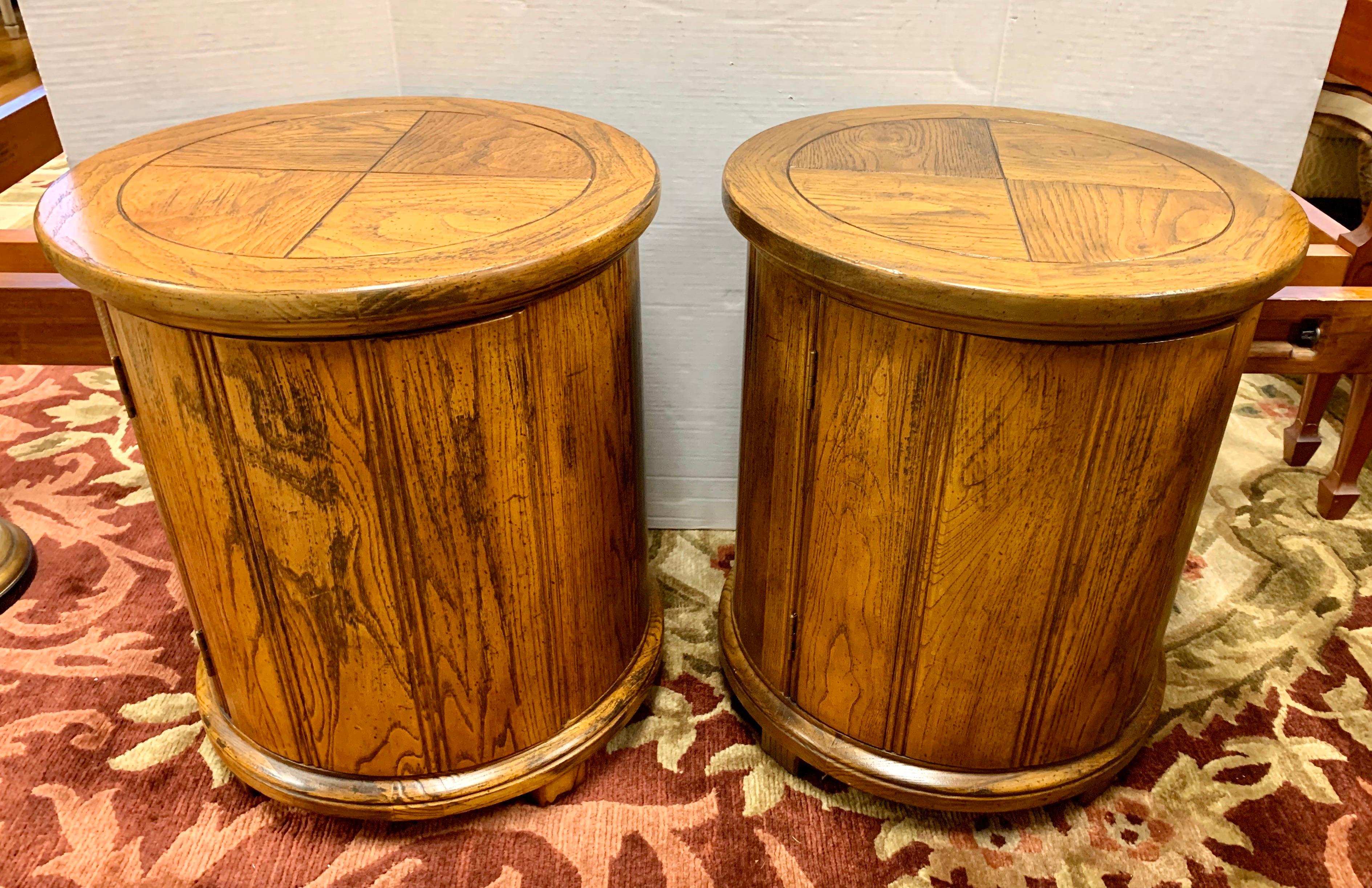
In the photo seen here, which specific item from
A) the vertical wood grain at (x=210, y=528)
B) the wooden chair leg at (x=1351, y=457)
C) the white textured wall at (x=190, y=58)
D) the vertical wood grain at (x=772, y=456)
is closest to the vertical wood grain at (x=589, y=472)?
the vertical wood grain at (x=772, y=456)

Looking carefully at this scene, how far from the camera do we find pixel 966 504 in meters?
0.99

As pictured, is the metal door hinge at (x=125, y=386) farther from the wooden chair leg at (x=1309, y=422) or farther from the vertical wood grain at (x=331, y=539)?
the wooden chair leg at (x=1309, y=422)

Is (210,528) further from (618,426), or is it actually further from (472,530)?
(618,426)

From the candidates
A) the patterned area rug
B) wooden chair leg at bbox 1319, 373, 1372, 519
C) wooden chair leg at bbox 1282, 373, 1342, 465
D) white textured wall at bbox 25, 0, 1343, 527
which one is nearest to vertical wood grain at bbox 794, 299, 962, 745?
the patterned area rug

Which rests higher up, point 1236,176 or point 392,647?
point 1236,176

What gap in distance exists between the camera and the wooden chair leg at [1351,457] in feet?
5.75

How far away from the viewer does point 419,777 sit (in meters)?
1.15

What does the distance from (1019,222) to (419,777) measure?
95cm

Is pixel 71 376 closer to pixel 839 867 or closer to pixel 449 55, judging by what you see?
pixel 449 55

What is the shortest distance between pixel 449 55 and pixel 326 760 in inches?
40.4

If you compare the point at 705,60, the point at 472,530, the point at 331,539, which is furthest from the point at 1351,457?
the point at 331,539

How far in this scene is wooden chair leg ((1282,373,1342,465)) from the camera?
1913 mm

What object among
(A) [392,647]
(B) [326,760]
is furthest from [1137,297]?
(B) [326,760]

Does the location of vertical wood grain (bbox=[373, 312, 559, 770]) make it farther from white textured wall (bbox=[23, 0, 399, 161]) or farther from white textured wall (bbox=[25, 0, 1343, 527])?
white textured wall (bbox=[23, 0, 399, 161])
